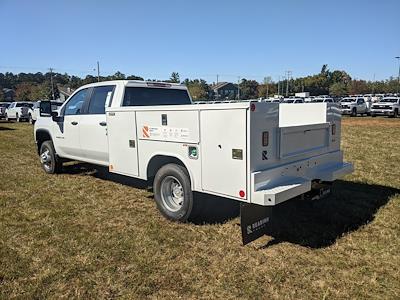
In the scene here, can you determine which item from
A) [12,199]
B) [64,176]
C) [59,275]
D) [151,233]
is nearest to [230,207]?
[151,233]

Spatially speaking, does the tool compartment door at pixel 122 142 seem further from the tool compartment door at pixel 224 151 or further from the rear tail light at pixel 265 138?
the rear tail light at pixel 265 138

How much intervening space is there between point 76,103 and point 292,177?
4.85 meters

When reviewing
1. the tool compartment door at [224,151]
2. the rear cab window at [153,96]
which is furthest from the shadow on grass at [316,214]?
the rear cab window at [153,96]

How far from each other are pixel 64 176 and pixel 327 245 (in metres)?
6.08

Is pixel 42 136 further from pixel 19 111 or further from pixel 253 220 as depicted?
pixel 19 111

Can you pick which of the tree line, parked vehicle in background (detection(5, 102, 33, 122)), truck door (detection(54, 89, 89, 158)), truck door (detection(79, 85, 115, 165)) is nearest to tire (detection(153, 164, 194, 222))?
truck door (detection(79, 85, 115, 165))

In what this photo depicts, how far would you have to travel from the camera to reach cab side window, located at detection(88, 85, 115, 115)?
21.0 feet

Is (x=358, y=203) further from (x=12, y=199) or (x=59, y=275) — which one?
(x=12, y=199)

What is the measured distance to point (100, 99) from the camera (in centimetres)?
666

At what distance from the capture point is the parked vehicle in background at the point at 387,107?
29.6m

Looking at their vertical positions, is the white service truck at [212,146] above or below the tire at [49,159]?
above

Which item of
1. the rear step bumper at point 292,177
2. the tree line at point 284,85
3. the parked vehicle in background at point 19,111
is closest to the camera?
the rear step bumper at point 292,177

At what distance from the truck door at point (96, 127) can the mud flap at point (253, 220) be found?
3.26 meters

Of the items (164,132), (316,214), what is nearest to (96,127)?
(164,132)
